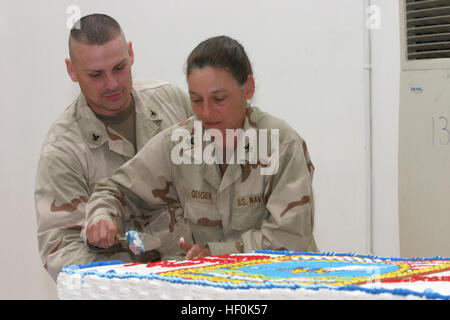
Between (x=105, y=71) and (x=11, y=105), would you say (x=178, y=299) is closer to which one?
(x=105, y=71)

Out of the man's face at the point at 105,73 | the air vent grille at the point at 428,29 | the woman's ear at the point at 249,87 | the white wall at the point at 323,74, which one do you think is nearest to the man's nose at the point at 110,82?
the man's face at the point at 105,73

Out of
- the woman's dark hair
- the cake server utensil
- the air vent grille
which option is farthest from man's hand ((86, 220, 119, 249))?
the air vent grille

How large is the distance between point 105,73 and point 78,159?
0.48 feet

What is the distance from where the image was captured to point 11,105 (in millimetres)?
1547

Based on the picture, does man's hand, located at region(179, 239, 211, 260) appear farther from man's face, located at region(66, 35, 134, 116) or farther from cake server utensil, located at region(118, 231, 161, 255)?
man's face, located at region(66, 35, 134, 116)

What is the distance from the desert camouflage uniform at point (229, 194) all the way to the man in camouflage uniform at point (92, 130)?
0.31 feet

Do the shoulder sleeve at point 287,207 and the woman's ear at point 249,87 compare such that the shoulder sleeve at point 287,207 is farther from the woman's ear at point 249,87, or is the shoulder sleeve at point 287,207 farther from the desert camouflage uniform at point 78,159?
the desert camouflage uniform at point 78,159

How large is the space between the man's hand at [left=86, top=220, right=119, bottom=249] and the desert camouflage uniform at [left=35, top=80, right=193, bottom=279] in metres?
0.16

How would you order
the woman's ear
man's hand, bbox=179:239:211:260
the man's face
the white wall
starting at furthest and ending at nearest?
the white wall < the man's face < the woman's ear < man's hand, bbox=179:239:211:260

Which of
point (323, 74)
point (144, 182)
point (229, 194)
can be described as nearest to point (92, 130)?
point (144, 182)

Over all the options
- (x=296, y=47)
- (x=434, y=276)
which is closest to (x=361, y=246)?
(x=296, y=47)

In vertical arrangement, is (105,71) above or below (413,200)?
above

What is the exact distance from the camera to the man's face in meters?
1.13

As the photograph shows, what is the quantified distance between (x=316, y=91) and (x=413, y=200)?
0.85 ft
